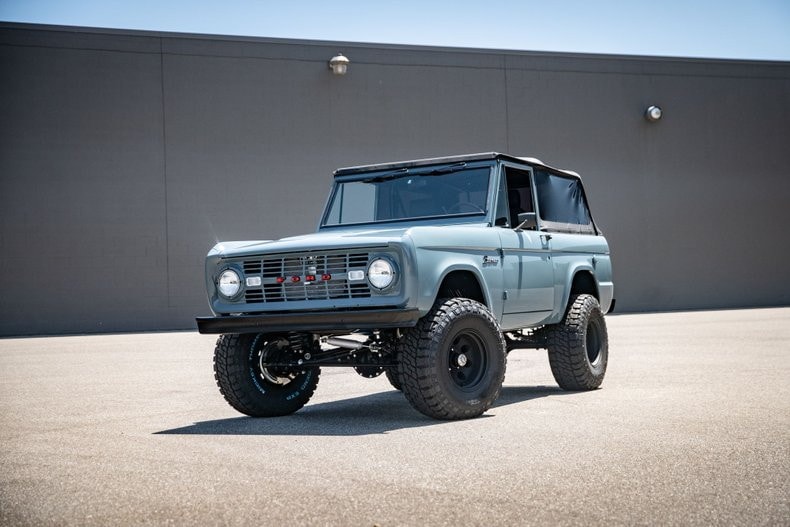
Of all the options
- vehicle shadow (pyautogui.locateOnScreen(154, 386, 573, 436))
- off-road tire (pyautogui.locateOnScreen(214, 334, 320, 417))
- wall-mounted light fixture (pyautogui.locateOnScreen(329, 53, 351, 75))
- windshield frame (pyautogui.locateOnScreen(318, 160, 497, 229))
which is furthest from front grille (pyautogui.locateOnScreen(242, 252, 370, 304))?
wall-mounted light fixture (pyautogui.locateOnScreen(329, 53, 351, 75))

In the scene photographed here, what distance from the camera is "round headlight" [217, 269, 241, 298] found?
7.92 meters

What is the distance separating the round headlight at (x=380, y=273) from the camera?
7.25m

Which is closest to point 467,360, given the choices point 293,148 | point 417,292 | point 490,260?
point 417,292

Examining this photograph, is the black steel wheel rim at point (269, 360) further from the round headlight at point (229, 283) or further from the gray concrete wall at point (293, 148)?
the gray concrete wall at point (293, 148)

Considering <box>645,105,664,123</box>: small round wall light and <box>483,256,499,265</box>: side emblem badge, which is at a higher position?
<box>645,105,664,123</box>: small round wall light

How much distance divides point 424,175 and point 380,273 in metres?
2.13

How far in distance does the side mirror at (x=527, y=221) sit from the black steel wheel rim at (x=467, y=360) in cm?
144

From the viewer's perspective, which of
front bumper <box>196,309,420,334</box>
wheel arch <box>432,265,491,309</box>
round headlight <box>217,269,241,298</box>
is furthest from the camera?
wheel arch <box>432,265,491,309</box>

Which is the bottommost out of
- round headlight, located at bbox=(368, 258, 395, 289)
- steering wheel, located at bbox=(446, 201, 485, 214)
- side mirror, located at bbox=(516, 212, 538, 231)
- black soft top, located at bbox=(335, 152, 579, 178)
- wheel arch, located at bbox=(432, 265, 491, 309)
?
wheel arch, located at bbox=(432, 265, 491, 309)

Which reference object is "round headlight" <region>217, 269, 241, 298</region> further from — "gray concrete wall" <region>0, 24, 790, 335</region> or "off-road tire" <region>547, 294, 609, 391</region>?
"gray concrete wall" <region>0, 24, 790, 335</region>

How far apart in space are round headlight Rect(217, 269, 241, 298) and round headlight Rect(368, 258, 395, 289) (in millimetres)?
1195

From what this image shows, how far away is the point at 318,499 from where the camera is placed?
4820 mm

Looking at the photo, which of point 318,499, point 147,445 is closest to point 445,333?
point 147,445

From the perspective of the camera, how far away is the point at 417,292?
727 cm
